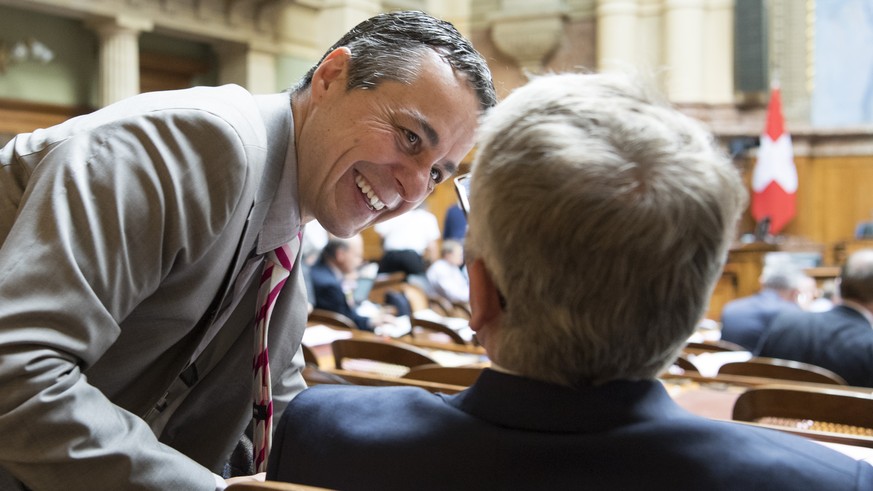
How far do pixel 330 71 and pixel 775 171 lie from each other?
34.0 feet

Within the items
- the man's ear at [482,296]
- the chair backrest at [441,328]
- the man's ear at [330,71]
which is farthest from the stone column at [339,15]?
the man's ear at [482,296]

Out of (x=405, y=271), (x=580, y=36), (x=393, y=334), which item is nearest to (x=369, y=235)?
(x=580, y=36)

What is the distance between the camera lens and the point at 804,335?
3.69 m

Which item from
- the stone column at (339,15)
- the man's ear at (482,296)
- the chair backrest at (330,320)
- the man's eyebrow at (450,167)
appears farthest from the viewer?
the stone column at (339,15)

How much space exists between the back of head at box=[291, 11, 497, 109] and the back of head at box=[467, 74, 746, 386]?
1.66ft

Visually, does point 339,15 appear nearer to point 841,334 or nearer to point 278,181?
point 841,334

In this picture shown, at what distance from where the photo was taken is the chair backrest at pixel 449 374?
212 centimetres

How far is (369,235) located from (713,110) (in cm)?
532

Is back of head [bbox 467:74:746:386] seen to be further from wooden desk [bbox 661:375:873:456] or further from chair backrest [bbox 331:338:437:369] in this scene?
chair backrest [bbox 331:338:437:369]

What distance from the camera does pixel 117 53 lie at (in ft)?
31.3

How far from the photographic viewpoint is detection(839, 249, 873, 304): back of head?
3719 mm

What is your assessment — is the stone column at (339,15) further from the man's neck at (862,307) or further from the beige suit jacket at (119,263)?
the beige suit jacket at (119,263)

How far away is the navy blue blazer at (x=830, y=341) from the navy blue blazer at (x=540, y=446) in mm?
2993

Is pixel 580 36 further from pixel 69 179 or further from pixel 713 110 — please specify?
pixel 69 179
